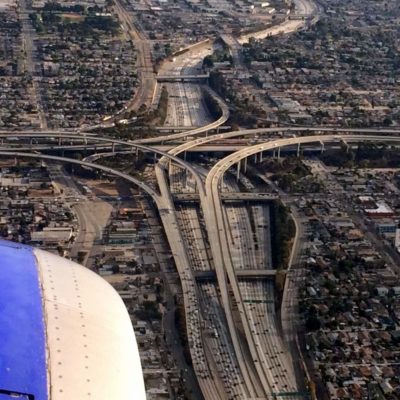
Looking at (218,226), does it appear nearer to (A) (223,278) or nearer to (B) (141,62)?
(A) (223,278)

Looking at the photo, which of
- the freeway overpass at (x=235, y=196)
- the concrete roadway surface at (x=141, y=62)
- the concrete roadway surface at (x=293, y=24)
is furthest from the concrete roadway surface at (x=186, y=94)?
the freeway overpass at (x=235, y=196)

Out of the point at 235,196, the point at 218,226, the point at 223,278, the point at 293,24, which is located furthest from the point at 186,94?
the point at 223,278

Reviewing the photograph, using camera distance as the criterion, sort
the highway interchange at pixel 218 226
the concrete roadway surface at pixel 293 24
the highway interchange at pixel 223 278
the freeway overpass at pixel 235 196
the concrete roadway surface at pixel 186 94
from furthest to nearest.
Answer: the concrete roadway surface at pixel 293 24 < the concrete roadway surface at pixel 186 94 < the freeway overpass at pixel 235 196 < the highway interchange at pixel 218 226 < the highway interchange at pixel 223 278

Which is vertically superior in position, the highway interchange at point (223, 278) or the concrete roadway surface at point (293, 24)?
the highway interchange at point (223, 278)

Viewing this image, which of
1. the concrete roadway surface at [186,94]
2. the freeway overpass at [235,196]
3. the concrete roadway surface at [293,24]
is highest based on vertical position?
the freeway overpass at [235,196]

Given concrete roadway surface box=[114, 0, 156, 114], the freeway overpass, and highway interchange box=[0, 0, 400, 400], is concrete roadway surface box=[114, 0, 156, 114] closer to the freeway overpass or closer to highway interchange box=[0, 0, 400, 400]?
highway interchange box=[0, 0, 400, 400]

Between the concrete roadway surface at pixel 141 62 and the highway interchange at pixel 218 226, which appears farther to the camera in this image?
the concrete roadway surface at pixel 141 62

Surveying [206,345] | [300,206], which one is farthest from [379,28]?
[206,345]

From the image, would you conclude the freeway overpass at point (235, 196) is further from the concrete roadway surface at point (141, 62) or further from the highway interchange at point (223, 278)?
the concrete roadway surface at point (141, 62)
